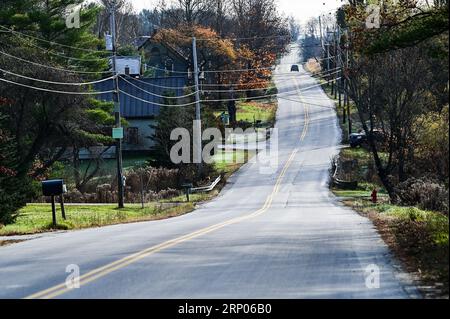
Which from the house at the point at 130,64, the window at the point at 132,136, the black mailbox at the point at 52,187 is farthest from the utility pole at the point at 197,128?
the black mailbox at the point at 52,187

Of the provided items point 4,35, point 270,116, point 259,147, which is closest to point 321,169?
point 259,147

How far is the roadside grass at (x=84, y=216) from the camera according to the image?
27.3 meters

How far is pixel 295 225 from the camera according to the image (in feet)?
75.4

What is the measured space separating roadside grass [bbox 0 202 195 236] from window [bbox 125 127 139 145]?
99.7ft

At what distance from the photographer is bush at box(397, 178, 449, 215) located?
25884 millimetres

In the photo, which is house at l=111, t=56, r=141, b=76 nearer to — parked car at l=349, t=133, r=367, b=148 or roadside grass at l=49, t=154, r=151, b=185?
roadside grass at l=49, t=154, r=151, b=185

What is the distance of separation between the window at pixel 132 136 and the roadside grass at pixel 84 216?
30.4 metres

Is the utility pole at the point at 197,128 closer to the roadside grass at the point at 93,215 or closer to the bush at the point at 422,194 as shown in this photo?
the roadside grass at the point at 93,215

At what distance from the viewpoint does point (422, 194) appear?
97.1ft

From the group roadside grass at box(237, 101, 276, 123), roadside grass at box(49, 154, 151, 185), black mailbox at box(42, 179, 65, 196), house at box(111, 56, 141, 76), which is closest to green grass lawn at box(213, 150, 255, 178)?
roadside grass at box(49, 154, 151, 185)

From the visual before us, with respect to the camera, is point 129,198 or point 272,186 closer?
point 129,198
